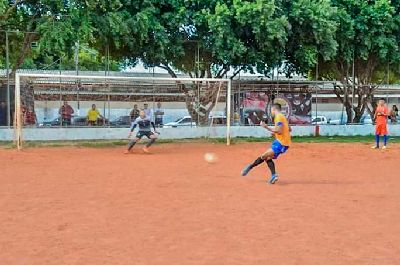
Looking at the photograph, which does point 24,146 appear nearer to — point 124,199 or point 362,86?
point 124,199

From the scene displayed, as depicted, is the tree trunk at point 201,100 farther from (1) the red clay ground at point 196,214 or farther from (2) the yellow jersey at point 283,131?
(2) the yellow jersey at point 283,131

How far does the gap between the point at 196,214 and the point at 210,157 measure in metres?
9.11

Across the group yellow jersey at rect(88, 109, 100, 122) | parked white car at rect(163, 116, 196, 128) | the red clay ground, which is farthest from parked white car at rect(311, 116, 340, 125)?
the red clay ground

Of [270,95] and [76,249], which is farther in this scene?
[270,95]

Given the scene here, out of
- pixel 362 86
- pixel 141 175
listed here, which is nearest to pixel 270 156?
pixel 141 175

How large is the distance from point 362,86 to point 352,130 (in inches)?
115

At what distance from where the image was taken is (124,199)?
9.36 meters

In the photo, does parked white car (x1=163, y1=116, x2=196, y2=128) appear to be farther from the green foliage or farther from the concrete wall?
the green foliage

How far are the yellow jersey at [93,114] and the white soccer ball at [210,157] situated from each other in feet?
26.0

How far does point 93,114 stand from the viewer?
2455 cm

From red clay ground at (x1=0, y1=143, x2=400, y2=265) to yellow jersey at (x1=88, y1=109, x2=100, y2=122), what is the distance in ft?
30.5

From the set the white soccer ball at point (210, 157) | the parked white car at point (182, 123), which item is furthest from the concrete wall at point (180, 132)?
the white soccer ball at point (210, 157)

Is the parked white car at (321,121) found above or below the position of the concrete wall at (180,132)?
above

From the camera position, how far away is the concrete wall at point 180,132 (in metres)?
22.6
